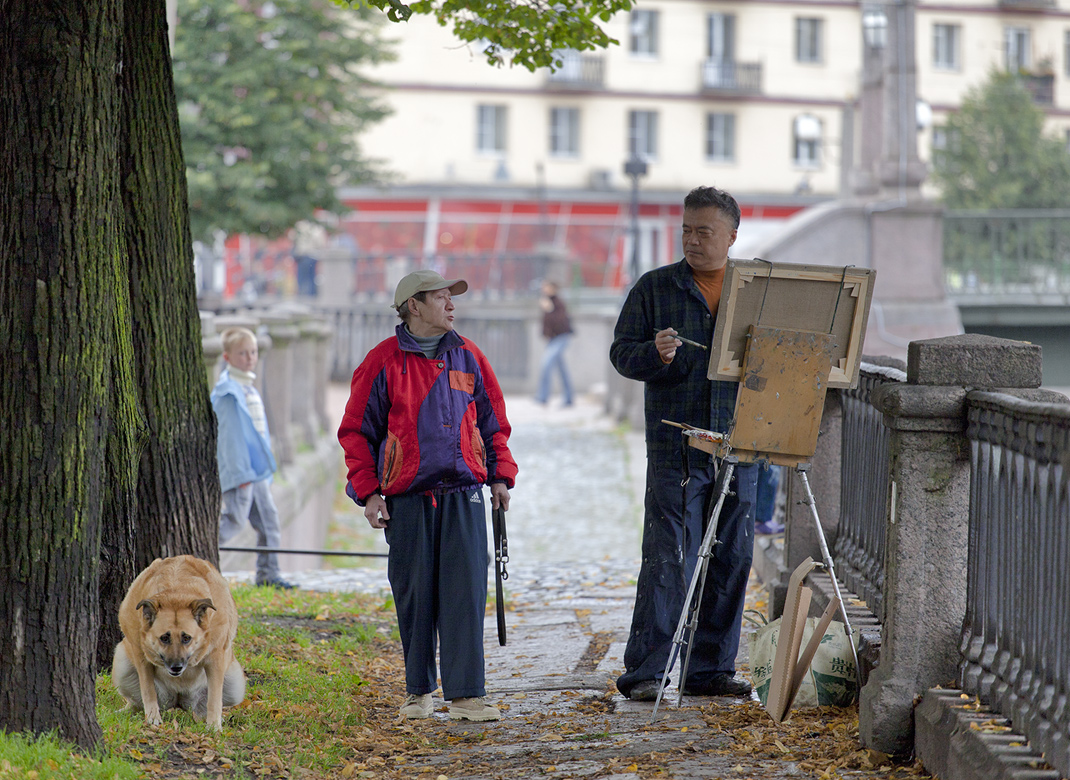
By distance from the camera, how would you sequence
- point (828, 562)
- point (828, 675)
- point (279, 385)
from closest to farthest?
point (828, 562)
point (828, 675)
point (279, 385)

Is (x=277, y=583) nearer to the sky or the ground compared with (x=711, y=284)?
nearer to the ground

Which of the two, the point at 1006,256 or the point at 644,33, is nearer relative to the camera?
the point at 1006,256

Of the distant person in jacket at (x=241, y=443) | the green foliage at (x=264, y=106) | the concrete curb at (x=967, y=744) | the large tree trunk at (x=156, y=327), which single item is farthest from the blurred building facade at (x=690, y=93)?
the concrete curb at (x=967, y=744)

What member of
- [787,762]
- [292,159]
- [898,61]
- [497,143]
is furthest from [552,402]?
[787,762]

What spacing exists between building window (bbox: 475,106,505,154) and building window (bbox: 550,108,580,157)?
1808 millimetres

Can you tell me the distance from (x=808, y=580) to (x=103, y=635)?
Answer: 11.8ft

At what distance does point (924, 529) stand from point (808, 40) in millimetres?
45816

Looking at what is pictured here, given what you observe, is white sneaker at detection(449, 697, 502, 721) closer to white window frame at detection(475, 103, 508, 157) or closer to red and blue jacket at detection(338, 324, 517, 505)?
red and blue jacket at detection(338, 324, 517, 505)

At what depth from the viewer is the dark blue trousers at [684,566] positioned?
5.83 meters

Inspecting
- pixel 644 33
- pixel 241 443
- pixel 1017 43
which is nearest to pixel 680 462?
pixel 241 443

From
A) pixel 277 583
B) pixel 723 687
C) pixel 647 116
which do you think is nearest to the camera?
pixel 723 687

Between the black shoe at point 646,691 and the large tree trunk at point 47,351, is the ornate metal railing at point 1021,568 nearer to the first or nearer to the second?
the black shoe at point 646,691

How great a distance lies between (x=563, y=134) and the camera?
45.7 meters

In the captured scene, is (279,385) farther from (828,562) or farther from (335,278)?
(335,278)
